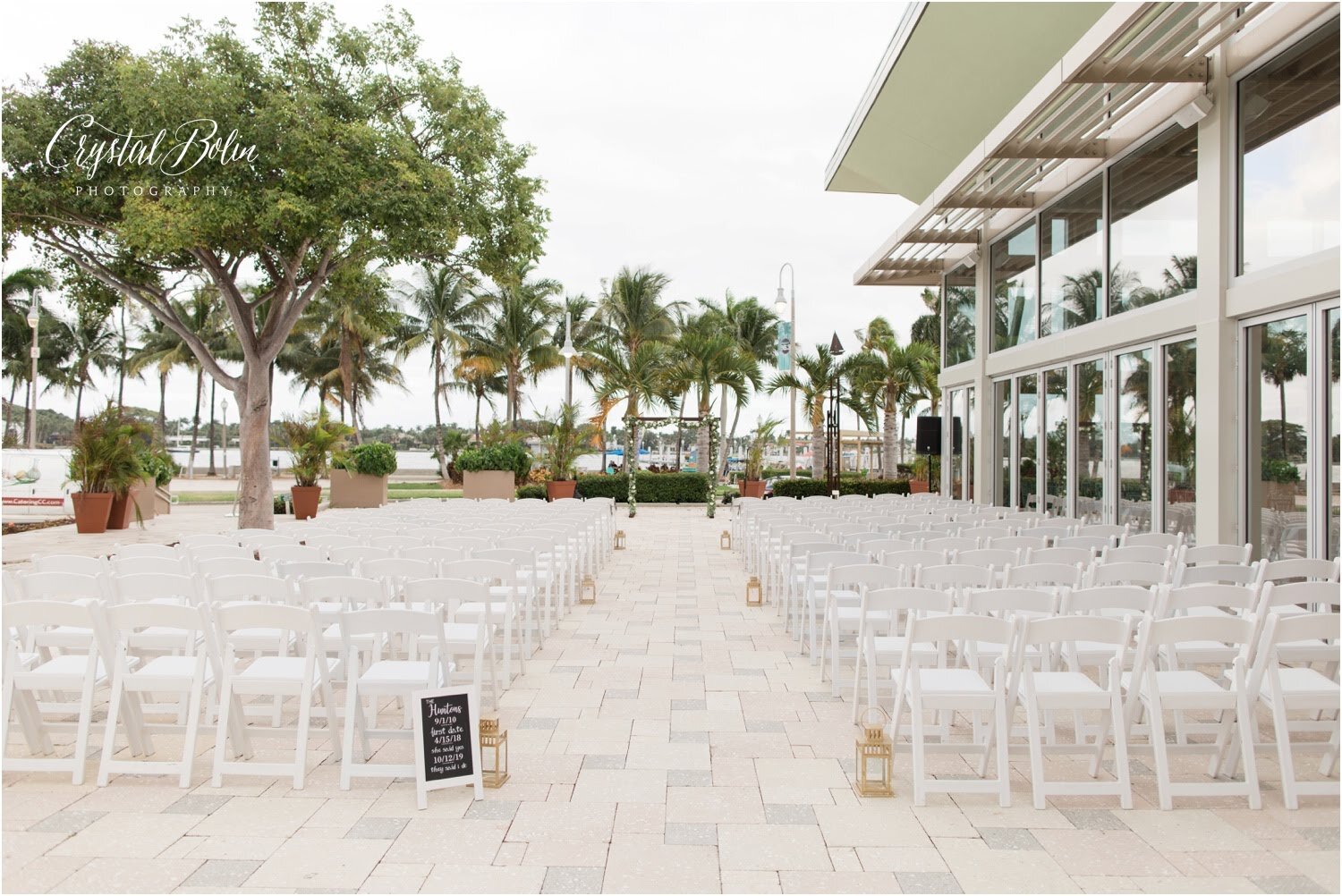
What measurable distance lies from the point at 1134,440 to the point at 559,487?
14585 mm

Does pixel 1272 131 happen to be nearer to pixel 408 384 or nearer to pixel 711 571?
pixel 711 571

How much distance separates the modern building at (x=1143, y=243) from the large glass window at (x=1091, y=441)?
0.04m

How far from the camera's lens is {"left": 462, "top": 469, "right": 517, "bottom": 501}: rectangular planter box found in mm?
21609

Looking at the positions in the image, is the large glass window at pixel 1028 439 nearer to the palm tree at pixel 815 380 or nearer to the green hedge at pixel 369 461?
the palm tree at pixel 815 380

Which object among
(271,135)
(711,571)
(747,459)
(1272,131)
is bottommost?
(711,571)

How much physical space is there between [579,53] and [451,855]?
10.8 m

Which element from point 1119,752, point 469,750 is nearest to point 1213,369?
point 1119,752

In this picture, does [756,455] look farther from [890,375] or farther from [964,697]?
[964,697]

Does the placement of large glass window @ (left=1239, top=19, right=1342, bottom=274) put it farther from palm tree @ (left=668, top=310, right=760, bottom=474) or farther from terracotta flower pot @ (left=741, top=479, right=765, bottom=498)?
terracotta flower pot @ (left=741, top=479, right=765, bottom=498)

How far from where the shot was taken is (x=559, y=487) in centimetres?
2197

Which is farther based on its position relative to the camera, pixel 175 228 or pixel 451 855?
pixel 175 228

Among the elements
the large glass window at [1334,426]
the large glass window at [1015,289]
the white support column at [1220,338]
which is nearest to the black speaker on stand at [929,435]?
the large glass window at [1015,289]

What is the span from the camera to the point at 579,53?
38.0ft

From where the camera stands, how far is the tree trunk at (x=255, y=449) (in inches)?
536
